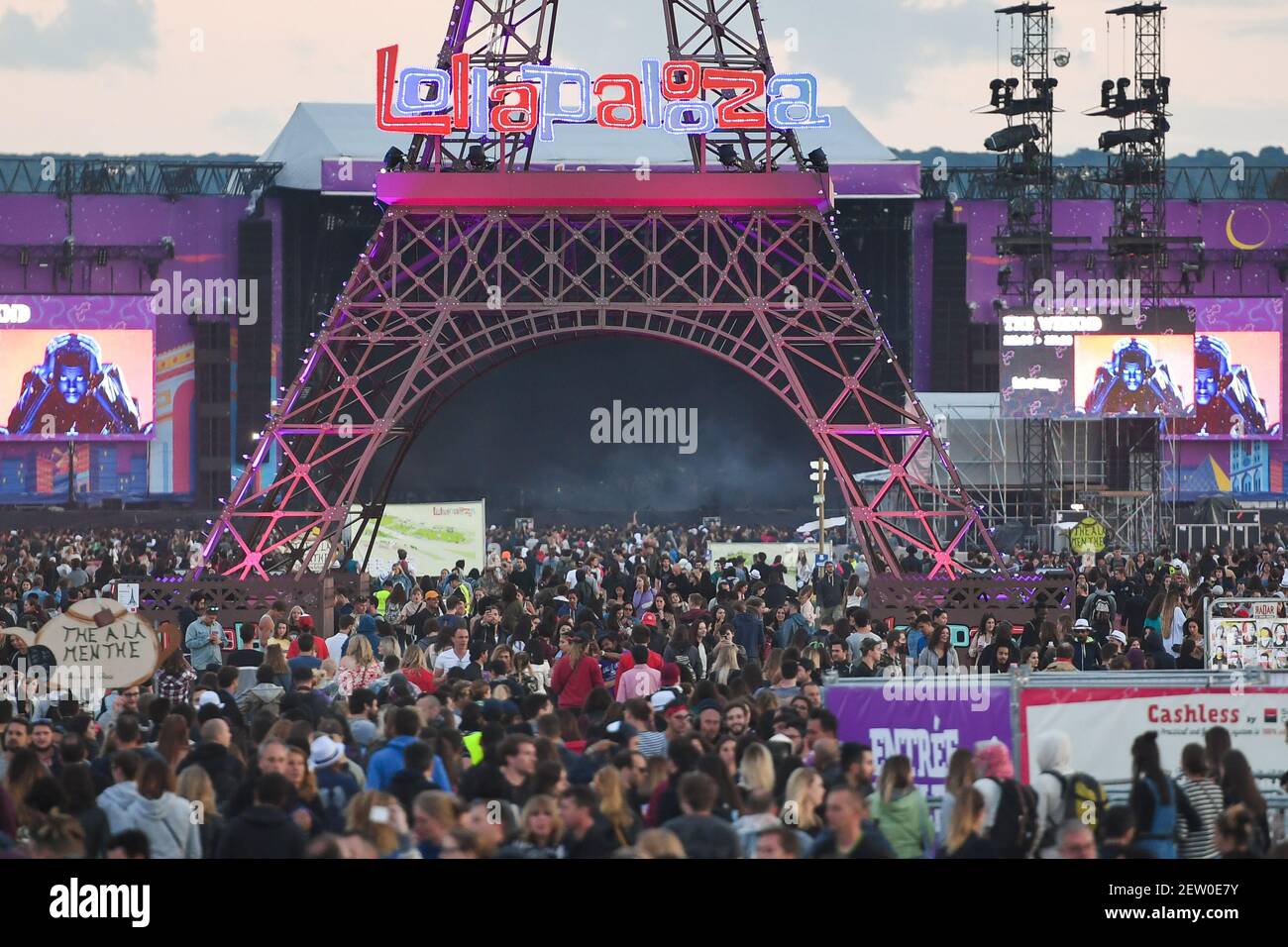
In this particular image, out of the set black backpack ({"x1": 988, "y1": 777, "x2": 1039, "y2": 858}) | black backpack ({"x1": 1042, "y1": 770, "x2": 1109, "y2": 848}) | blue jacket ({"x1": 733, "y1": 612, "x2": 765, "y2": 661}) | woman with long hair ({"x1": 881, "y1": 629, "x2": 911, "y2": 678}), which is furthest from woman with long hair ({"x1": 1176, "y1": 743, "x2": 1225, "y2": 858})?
blue jacket ({"x1": 733, "y1": 612, "x2": 765, "y2": 661})

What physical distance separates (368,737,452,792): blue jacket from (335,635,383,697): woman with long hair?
16.2ft

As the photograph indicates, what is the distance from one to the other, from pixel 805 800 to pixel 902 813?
608mm

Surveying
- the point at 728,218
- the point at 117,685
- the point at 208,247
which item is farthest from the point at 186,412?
the point at 117,685

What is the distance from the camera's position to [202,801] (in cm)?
1087

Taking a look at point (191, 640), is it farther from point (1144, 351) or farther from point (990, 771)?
point (1144, 351)

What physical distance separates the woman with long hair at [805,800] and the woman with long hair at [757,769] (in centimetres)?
23

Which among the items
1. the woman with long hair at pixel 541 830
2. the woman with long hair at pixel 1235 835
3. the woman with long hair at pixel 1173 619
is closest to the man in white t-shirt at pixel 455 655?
the woman with long hair at pixel 541 830

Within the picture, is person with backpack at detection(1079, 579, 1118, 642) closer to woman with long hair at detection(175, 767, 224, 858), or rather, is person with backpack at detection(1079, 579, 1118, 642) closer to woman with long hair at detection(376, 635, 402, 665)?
woman with long hair at detection(376, 635, 402, 665)

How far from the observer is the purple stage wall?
5800cm

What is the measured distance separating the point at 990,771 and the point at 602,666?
8.48 meters

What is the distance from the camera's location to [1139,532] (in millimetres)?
52438

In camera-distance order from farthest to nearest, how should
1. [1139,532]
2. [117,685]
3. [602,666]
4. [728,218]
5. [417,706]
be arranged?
1. [1139,532]
2. [728,218]
3. [602,666]
4. [117,685]
5. [417,706]

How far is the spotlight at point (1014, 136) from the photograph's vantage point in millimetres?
55719
